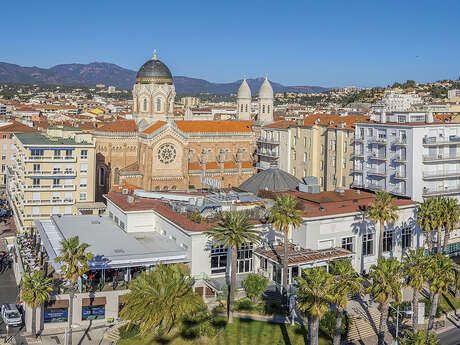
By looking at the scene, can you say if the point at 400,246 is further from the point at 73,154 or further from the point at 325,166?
the point at 73,154

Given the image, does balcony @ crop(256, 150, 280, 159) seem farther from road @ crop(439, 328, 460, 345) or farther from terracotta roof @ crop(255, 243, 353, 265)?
road @ crop(439, 328, 460, 345)

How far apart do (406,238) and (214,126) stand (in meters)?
42.6

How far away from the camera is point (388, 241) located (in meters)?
58.7

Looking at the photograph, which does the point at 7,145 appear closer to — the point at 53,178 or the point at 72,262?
the point at 53,178

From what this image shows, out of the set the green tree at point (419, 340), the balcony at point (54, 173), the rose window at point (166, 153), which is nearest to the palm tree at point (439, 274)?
the green tree at point (419, 340)

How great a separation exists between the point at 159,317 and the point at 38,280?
12207 mm

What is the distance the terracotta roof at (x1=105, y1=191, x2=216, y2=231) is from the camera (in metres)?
50.7

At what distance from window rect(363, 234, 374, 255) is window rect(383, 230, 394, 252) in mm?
1796

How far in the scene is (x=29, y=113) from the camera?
570 ft

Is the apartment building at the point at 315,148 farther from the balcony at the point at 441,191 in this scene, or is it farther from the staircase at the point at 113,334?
the staircase at the point at 113,334

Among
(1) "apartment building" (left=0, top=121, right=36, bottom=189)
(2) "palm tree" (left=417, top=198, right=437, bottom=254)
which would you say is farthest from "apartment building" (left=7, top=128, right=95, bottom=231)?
(2) "palm tree" (left=417, top=198, right=437, bottom=254)

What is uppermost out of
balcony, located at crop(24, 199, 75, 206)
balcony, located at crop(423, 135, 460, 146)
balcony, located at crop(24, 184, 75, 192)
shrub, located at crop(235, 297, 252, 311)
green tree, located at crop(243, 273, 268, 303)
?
balcony, located at crop(423, 135, 460, 146)

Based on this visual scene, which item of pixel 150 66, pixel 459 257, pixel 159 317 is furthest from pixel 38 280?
pixel 150 66

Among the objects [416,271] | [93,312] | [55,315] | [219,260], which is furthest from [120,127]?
[416,271]
